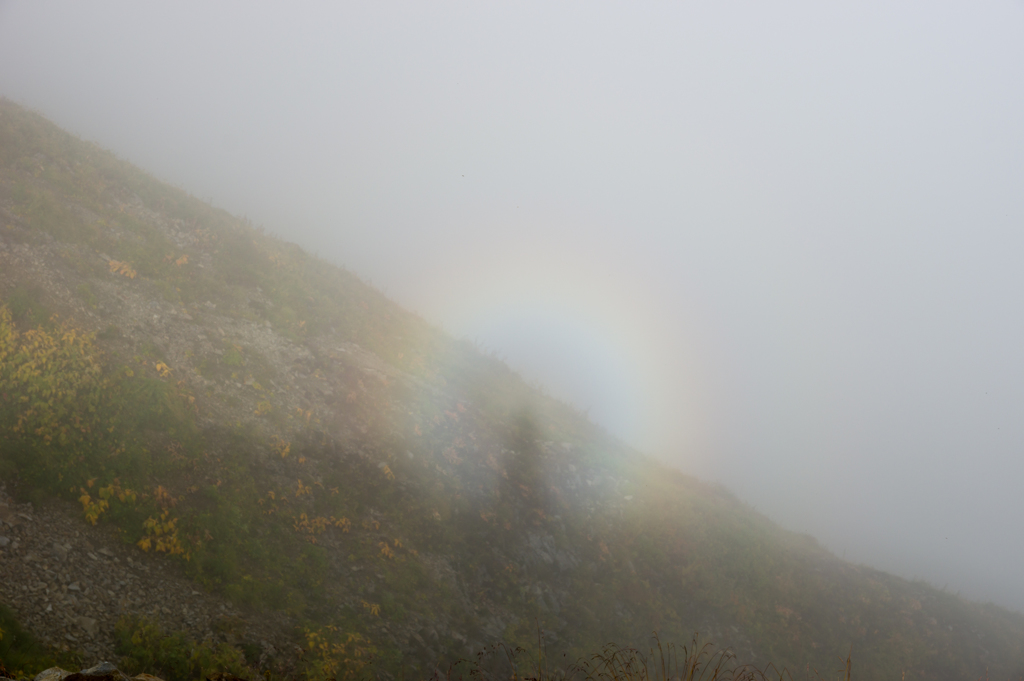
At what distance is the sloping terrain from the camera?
35.4 ft

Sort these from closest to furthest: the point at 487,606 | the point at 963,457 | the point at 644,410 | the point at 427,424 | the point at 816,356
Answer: the point at 487,606 → the point at 427,424 → the point at 644,410 → the point at 963,457 → the point at 816,356

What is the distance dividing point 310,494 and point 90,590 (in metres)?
6.20

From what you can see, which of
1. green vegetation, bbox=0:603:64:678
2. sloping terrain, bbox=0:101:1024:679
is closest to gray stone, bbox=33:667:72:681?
green vegetation, bbox=0:603:64:678

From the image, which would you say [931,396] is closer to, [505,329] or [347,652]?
[505,329]

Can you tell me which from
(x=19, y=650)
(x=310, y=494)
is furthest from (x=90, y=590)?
(x=310, y=494)

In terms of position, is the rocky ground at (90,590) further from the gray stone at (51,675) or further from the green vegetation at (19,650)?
the gray stone at (51,675)

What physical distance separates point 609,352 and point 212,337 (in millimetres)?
122718

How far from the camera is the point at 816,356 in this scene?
18250 centimetres

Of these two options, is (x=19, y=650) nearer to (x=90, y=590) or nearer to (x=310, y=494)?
(x=90, y=590)

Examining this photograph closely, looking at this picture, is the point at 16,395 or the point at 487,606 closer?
the point at 16,395

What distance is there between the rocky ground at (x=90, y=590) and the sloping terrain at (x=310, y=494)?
0.18ft

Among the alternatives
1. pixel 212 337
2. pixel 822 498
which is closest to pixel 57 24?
pixel 212 337

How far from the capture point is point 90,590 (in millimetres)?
9195

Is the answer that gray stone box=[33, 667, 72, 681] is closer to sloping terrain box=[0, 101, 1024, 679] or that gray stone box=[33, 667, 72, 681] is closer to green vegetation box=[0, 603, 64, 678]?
green vegetation box=[0, 603, 64, 678]
